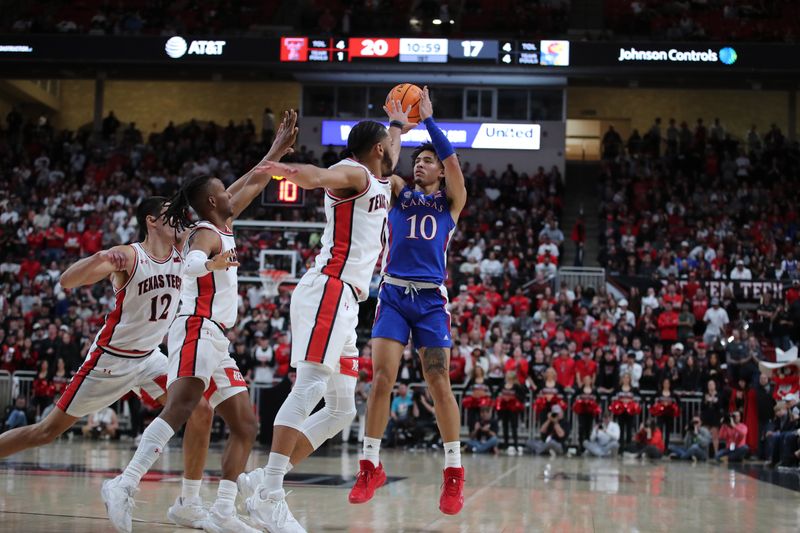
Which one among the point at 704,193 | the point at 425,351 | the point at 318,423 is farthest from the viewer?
the point at 704,193

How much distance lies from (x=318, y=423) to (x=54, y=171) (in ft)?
81.0

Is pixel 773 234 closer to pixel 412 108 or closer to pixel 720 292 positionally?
pixel 720 292

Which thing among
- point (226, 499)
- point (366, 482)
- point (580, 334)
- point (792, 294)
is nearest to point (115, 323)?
point (226, 499)

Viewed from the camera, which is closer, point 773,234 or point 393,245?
point 393,245

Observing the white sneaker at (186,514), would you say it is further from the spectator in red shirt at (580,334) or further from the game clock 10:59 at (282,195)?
the game clock 10:59 at (282,195)

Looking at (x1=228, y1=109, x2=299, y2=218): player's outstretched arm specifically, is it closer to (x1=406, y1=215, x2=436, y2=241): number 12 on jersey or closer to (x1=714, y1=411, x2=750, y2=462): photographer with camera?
(x1=406, y1=215, x2=436, y2=241): number 12 on jersey

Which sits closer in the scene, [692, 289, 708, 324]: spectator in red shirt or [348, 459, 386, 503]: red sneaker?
[348, 459, 386, 503]: red sneaker

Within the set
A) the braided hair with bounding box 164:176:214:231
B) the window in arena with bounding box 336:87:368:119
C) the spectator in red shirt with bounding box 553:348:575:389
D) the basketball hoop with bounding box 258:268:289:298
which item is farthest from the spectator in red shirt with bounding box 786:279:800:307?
the braided hair with bounding box 164:176:214:231

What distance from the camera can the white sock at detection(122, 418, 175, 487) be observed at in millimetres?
5742

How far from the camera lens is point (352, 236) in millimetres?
5973

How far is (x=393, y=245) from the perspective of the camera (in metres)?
6.67

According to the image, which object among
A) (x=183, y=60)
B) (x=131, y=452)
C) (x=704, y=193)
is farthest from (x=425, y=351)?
(x=183, y=60)

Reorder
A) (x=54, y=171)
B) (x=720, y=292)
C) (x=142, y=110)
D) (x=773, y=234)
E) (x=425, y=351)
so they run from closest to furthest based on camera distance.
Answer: (x=425, y=351)
(x=720, y=292)
(x=773, y=234)
(x=54, y=171)
(x=142, y=110)

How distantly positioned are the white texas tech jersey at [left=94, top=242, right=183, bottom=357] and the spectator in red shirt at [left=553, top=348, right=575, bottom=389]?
457 inches
